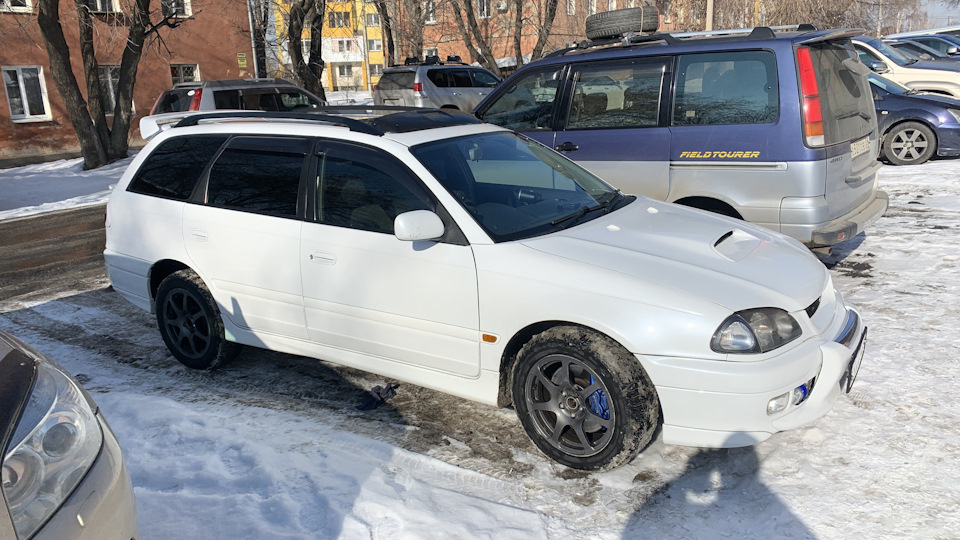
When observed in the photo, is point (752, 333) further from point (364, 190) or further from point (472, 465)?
point (364, 190)

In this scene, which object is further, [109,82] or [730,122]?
[109,82]

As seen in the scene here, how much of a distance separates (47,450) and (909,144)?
12864 mm

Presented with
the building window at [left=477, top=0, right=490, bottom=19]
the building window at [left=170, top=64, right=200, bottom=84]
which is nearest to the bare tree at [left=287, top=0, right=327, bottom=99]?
the building window at [left=170, top=64, right=200, bottom=84]

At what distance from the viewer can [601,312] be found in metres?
3.36

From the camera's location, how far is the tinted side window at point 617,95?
623cm

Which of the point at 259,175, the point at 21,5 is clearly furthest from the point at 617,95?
the point at 21,5

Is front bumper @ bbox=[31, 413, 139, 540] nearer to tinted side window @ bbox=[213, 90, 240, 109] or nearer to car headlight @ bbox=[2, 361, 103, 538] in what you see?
car headlight @ bbox=[2, 361, 103, 538]

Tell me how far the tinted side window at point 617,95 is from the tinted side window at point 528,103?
262mm

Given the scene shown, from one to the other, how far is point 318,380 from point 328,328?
27.2 inches

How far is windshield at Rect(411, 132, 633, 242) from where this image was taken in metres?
3.96

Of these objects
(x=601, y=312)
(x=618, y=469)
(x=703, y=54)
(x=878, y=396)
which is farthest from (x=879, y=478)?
(x=703, y=54)

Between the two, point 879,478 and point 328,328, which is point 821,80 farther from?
point 328,328

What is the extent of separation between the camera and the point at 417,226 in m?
3.66

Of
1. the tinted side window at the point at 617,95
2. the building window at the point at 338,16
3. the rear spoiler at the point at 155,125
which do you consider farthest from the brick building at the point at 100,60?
the tinted side window at the point at 617,95
